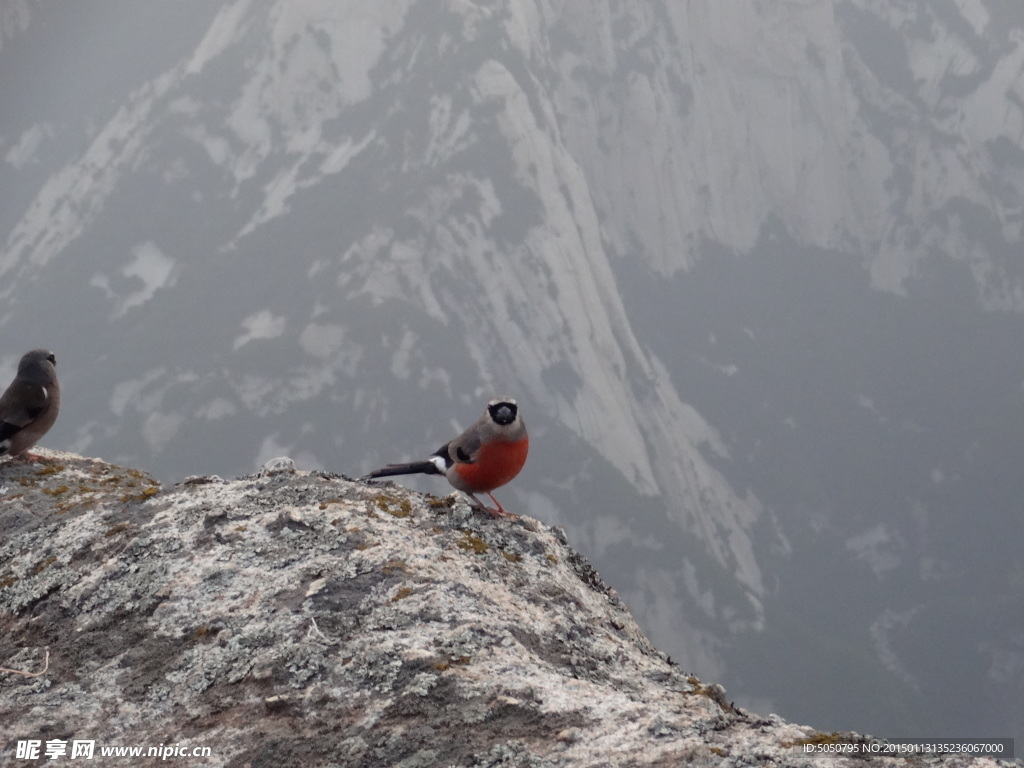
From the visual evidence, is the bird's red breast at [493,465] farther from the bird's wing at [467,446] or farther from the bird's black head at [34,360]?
the bird's black head at [34,360]

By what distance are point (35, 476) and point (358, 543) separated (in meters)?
6.50

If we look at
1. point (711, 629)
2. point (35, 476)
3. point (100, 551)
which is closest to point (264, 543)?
point (100, 551)

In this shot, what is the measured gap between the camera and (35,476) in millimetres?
14023

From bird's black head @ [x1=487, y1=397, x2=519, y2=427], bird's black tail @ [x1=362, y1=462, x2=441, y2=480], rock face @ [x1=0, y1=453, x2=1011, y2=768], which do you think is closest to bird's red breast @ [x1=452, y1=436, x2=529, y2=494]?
bird's black head @ [x1=487, y1=397, x2=519, y2=427]

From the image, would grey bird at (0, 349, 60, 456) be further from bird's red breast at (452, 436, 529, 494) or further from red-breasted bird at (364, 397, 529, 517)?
bird's red breast at (452, 436, 529, 494)

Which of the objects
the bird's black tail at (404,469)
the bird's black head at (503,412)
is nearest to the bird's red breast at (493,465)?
the bird's black head at (503,412)

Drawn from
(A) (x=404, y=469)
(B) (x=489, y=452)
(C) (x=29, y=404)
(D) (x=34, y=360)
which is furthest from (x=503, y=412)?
(D) (x=34, y=360)

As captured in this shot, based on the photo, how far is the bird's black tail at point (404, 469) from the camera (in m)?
13.9

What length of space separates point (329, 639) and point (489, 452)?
542 cm

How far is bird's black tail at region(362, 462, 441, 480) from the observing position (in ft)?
45.6

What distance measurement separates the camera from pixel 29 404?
51.1 ft

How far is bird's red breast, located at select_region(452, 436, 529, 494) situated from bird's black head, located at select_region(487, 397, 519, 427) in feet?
1.04

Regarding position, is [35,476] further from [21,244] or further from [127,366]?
[21,244]

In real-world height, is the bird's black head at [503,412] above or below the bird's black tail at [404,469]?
above
